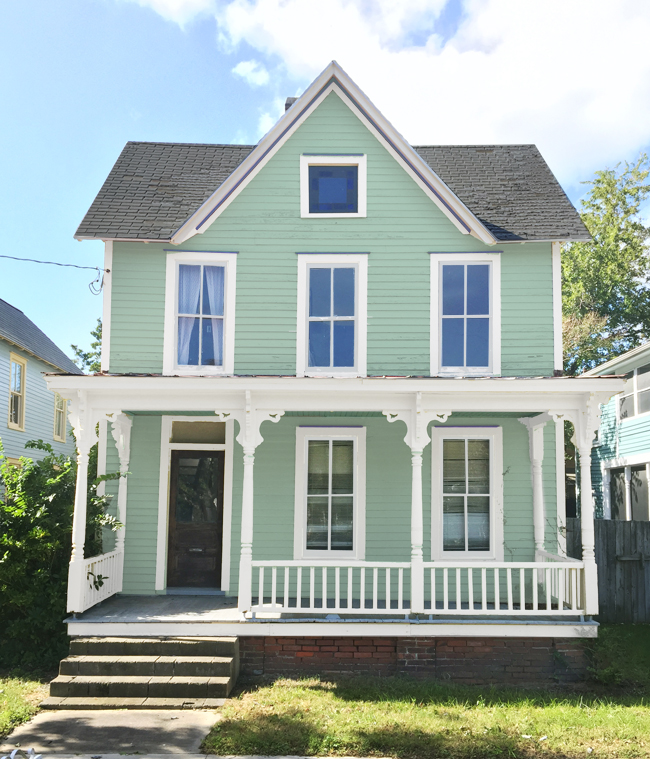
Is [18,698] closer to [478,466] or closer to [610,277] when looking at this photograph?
[478,466]

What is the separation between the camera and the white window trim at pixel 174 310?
11055 mm

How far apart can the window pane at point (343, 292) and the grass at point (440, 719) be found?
542 cm

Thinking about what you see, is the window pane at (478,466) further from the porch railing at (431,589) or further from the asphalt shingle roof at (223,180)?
the asphalt shingle roof at (223,180)

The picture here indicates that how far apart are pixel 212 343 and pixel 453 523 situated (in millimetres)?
4715

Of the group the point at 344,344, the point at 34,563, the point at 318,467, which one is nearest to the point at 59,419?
the point at 34,563

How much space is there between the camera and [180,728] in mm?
7082

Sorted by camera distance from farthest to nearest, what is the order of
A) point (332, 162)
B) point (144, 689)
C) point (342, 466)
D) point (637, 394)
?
1. point (637, 394)
2. point (332, 162)
3. point (342, 466)
4. point (144, 689)

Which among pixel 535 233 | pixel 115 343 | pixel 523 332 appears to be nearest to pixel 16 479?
pixel 115 343

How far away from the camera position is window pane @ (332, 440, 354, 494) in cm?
1098

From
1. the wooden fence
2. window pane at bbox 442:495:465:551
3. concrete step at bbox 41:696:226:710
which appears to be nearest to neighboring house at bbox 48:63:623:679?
window pane at bbox 442:495:465:551

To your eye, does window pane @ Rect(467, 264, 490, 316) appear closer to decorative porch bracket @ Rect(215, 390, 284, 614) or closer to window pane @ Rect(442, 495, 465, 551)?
window pane @ Rect(442, 495, 465, 551)

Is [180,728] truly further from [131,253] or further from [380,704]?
[131,253]

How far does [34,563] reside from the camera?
962 centimetres

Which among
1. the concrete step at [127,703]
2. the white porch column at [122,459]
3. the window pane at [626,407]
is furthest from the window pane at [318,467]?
the window pane at [626,407]
